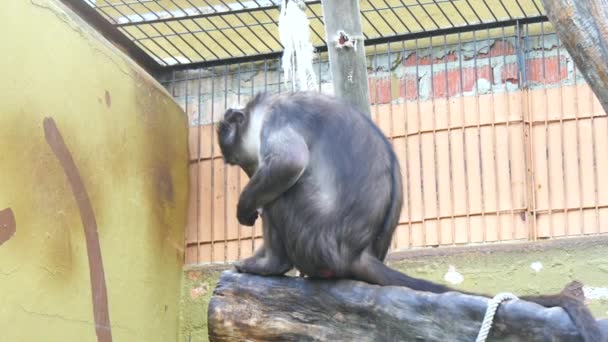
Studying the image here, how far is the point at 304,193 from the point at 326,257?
0.25 metres

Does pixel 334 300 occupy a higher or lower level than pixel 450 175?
lower

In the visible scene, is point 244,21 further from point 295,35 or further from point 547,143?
point 295,35

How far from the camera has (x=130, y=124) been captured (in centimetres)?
616

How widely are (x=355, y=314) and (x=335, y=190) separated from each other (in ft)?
1.72

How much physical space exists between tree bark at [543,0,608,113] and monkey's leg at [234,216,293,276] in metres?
1.38

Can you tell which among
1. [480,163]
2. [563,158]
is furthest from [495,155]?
[563,158]

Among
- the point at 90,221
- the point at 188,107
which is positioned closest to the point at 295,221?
the point at 90,221

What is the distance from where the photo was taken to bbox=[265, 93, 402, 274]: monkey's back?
3.88m

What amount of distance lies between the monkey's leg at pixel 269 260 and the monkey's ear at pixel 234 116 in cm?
50

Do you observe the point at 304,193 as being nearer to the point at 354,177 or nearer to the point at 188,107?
the point at 354,177

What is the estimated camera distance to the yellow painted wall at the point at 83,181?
16.5ft

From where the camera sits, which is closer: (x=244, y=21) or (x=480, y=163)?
(x=480, y=163)

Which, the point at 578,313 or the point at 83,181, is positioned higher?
the point at 83,181

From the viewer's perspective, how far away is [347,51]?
13.9ft
